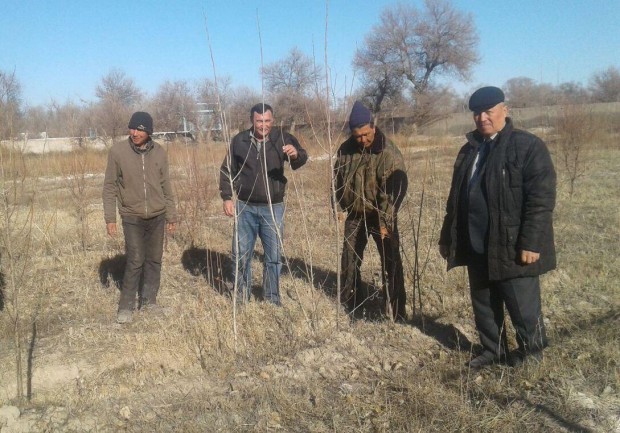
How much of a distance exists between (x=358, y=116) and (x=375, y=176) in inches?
18.1

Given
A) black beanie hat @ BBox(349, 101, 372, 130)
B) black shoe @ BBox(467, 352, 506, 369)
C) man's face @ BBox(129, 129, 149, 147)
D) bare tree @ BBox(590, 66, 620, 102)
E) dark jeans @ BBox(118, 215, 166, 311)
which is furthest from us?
bare tree @ BBox(590, 66, 620, 102)

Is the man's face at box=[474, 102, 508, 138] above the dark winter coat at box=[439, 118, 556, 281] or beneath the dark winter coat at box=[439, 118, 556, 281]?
above

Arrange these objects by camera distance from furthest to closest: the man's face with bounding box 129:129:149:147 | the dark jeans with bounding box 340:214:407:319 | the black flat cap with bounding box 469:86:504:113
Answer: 1. the man's face with bounding box 129:129:149:147
2. the dark jeans with bounding box 340:214:407:319
3. the black flat cap with bounding box 469:86:504:113

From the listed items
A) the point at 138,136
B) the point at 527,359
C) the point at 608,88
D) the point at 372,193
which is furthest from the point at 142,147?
the point at 608,88

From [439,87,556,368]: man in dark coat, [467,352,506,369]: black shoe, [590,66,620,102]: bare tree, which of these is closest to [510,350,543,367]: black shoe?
[439,87,556,368]: man in dark coat

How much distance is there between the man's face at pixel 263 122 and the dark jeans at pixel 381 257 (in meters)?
0.95

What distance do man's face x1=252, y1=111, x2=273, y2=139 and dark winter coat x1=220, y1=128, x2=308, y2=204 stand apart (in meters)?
0.15

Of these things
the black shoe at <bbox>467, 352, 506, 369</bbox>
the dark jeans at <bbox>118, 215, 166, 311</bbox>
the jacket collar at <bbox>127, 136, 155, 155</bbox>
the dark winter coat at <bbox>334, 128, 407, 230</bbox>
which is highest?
the jacket collar at <bbox>127, 136, 155, 155</bbox>

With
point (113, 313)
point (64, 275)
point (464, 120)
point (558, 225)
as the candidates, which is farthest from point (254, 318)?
point (464, 120)

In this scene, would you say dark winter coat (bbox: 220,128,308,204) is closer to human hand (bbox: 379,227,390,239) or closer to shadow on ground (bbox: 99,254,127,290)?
human hand (bbox: 379,227,390,239)

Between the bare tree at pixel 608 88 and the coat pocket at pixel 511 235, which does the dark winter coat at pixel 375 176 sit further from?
the bare tree at pixel 608 88

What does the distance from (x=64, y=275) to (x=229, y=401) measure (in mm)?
3386

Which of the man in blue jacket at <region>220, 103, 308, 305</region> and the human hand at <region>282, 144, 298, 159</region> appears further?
the man in blue jacket at <region>220, 103, 308, 305</region>

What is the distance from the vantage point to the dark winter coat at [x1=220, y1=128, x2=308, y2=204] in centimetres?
419
